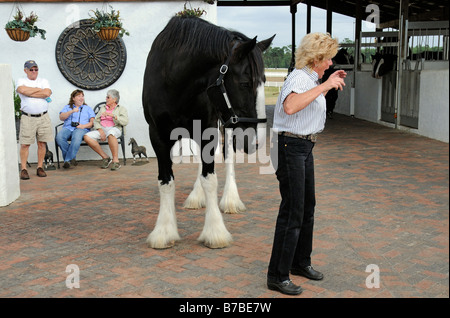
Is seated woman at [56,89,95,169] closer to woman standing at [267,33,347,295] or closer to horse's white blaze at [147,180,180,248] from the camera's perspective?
horse's white blaze at [147,180,180,248]

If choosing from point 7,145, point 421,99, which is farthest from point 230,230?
point 421,99

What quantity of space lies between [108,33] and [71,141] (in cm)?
193

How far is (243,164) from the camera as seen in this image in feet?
27.3

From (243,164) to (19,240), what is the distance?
4.50 meters

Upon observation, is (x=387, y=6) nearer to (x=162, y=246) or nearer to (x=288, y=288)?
(x=162, y=246)

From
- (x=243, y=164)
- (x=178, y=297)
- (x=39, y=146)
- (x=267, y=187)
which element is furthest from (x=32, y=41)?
(x=178, y=297)

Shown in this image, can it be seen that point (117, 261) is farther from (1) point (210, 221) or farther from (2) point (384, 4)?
(2) point (384, 4)

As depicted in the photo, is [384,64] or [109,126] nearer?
[109,126]

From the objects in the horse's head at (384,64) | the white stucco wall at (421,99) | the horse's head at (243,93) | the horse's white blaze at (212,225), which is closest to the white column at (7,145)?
the horse's white blaze at (212,225)

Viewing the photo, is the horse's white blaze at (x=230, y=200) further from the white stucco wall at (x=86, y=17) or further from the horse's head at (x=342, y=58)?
the horse's head at (x=342, y=58)

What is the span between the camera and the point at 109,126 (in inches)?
330

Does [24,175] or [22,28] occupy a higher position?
[22,28]

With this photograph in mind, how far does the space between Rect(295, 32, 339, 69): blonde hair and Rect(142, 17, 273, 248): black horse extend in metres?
0.49

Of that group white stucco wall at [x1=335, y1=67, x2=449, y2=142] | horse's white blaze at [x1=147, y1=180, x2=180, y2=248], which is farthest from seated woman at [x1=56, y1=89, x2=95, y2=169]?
white stucco wall at [x1=335, y1=67, x2=449, y2=142]
